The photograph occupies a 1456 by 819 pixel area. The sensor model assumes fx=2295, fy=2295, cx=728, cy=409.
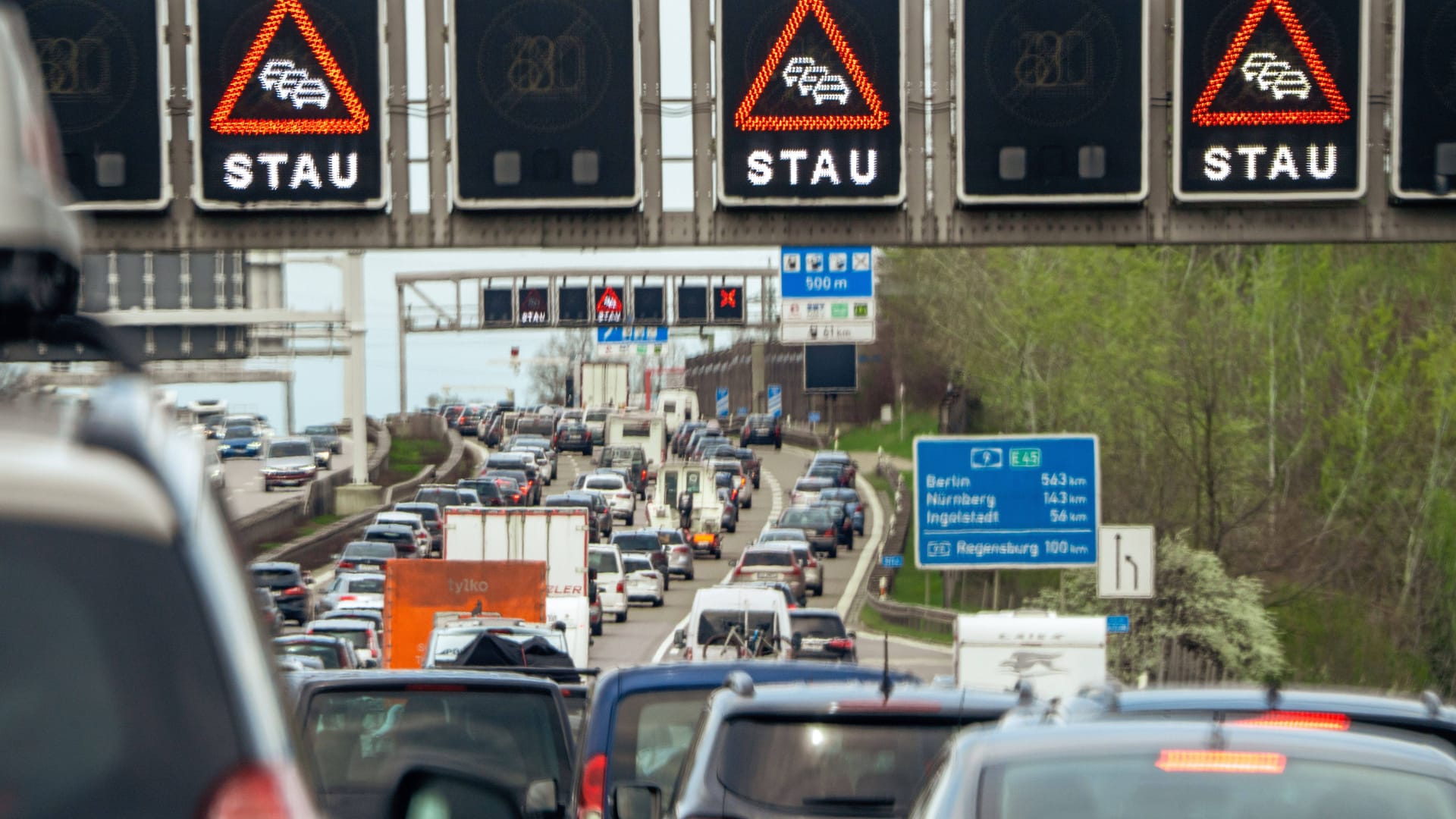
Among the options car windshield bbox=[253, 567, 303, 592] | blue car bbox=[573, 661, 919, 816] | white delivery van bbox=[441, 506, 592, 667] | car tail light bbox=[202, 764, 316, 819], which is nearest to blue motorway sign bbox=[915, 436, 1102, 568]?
white delivery van bbox=[441, 506, 592, 667]

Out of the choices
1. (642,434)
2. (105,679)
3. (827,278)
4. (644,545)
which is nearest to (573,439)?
(642,434)

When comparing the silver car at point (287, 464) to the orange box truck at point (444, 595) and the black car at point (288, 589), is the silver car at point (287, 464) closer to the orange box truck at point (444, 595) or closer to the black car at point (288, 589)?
the black car at point (288, 589)

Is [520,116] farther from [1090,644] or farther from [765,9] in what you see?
[1090,644]

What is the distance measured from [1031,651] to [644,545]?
31766 millimetres

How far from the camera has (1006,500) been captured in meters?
28.7

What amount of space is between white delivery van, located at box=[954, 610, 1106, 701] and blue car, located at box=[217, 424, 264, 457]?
69.7 m

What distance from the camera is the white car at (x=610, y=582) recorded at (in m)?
47.9

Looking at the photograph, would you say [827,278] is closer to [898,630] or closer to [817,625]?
[898,630]

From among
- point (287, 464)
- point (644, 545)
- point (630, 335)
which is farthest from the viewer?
point (630, 335)

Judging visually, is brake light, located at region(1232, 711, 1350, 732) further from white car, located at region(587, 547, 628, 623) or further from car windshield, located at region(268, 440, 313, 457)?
car windshield, located at region(268, 440, 313, 457)

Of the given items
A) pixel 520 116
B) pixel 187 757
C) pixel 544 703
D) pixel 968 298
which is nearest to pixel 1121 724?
pixel 187 757

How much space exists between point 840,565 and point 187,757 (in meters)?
61.7

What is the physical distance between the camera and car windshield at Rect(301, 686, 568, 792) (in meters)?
9.98

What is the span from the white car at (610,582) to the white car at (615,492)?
78.8 feet
